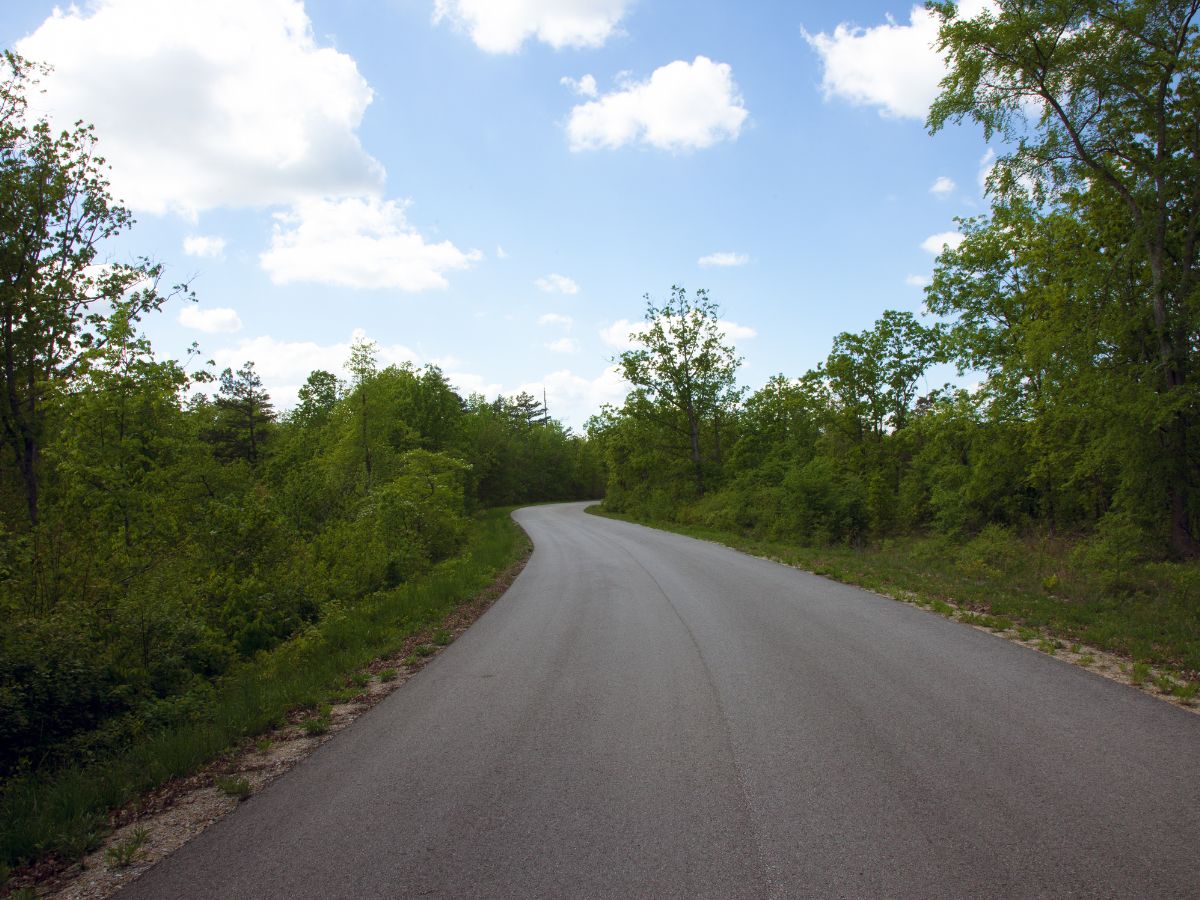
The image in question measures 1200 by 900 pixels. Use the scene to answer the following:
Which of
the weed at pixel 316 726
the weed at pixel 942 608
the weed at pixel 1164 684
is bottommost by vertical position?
the weed at pixel 316 726

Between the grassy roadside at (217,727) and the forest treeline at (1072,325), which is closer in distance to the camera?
the grassy roadside at (217,727)

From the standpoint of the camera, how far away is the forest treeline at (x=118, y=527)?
18.8 feet

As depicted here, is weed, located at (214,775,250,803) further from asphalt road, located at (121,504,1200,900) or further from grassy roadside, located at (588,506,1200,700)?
grassy roadside, located at (588,506,1200,700)

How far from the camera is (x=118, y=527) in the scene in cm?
1070

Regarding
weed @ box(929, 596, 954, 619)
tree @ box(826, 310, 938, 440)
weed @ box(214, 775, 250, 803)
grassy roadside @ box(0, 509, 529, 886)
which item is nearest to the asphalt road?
weed @ box(214, 775, 250, 803)

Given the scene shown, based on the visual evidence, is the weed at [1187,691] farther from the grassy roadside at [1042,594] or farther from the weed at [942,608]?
the weed at [942,608]

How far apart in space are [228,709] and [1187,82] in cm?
1904

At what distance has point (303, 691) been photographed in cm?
663

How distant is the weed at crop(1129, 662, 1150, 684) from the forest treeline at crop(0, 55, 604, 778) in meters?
8.86

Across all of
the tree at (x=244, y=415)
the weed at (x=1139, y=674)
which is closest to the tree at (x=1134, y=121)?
the weed at (x=1139, y=674)

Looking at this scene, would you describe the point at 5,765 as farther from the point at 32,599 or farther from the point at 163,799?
the point at 32,599

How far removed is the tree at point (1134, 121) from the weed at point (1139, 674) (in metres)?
8.14

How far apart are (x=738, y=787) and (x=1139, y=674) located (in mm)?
4675

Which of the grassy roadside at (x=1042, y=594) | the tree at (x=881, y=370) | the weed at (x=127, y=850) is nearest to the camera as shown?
the weed at (x=127, y=850)
